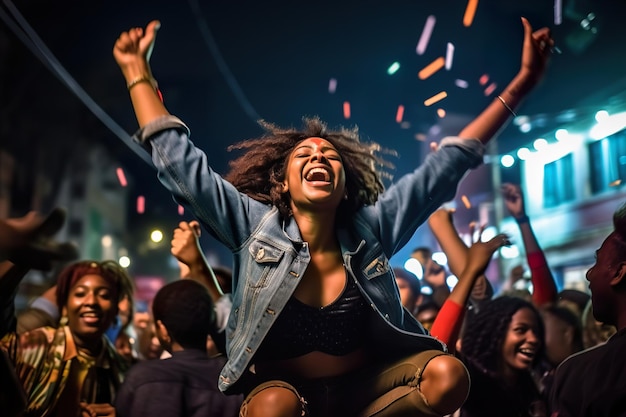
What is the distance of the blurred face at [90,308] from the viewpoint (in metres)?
2.88

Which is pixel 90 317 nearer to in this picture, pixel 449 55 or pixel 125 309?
pixel 125 309

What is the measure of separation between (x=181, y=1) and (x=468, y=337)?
2372 millimetres

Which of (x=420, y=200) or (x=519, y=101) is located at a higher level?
(x=519, y=101)

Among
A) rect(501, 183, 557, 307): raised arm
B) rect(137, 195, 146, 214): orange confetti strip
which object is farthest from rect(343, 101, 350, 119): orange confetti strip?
rect(137, 195, 146, 214): orange confetti strip

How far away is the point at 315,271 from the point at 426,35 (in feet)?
7.33

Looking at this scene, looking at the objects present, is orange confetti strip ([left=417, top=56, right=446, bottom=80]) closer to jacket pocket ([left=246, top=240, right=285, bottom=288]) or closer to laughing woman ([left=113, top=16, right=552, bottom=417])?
laughing woman ([left=113, top=16, right=552, bottom=417])

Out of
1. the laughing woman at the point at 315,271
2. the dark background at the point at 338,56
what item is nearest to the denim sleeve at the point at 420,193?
the laughing woman at the point at 315,271

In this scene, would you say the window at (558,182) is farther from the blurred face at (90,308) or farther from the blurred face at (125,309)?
the blurred face at (90,308)

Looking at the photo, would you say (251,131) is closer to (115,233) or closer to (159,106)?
(159,106)

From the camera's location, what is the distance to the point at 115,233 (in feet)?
26.7

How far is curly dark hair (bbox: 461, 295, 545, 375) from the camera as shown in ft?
9.60

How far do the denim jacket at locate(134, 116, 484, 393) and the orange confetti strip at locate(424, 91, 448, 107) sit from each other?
1955mm

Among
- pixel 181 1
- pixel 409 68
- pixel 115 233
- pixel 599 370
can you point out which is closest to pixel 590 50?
pixel 409 68

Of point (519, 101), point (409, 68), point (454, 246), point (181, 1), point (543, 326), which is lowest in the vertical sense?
point (543, 326)
